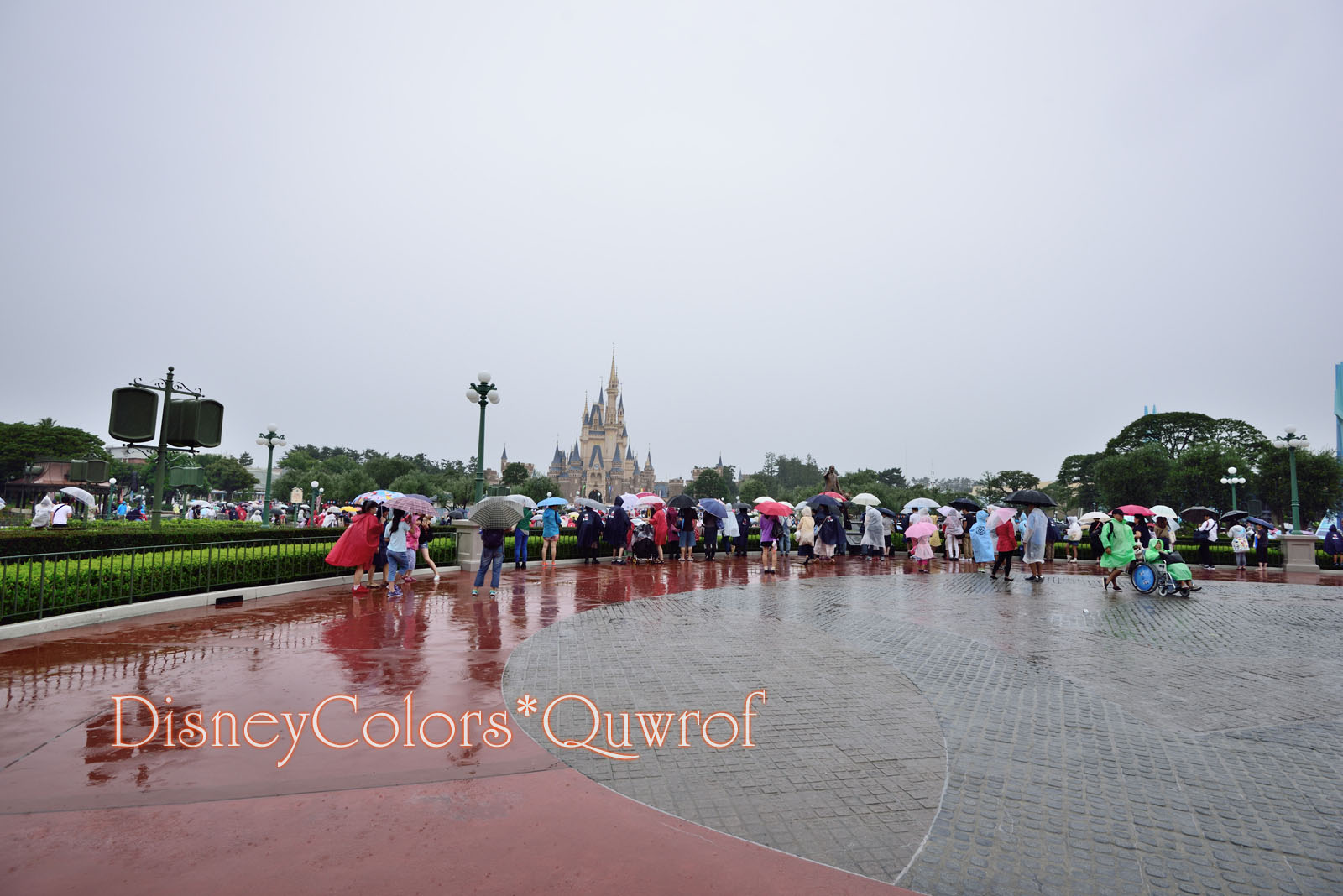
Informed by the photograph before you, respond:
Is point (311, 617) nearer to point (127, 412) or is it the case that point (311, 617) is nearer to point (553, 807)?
point (127, 412)

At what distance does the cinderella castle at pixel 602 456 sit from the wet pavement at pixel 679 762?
11837 centimetres

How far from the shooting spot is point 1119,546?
532 inches

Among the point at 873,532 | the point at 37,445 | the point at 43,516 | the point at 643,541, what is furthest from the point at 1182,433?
the point at 37,445

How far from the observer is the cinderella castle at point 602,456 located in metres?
129

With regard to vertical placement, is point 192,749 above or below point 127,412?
below

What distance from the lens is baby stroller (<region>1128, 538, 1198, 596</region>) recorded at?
42.5ft

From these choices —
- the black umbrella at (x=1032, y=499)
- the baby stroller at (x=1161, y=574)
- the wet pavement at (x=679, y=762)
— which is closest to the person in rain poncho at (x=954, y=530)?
the black umbrella at (x=1032, y=499)

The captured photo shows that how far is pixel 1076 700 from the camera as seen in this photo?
5973 mm

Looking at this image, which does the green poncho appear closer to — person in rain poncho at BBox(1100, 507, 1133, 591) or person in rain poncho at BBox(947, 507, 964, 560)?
person in rain poncho at BBox(1100, 507, 1133, 591)

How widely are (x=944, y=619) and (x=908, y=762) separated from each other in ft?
19.9

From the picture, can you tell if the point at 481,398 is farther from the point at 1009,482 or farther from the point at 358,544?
the point at 1009,482

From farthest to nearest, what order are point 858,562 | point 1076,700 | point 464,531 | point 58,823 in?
point 858,562 < point 464,531 < point 1076,700 < point 58,823

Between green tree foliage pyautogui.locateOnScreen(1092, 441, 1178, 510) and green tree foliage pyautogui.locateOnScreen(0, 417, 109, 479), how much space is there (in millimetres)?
86142

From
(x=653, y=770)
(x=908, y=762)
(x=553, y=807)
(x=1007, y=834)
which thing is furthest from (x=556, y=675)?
(x=1007, y=834)
